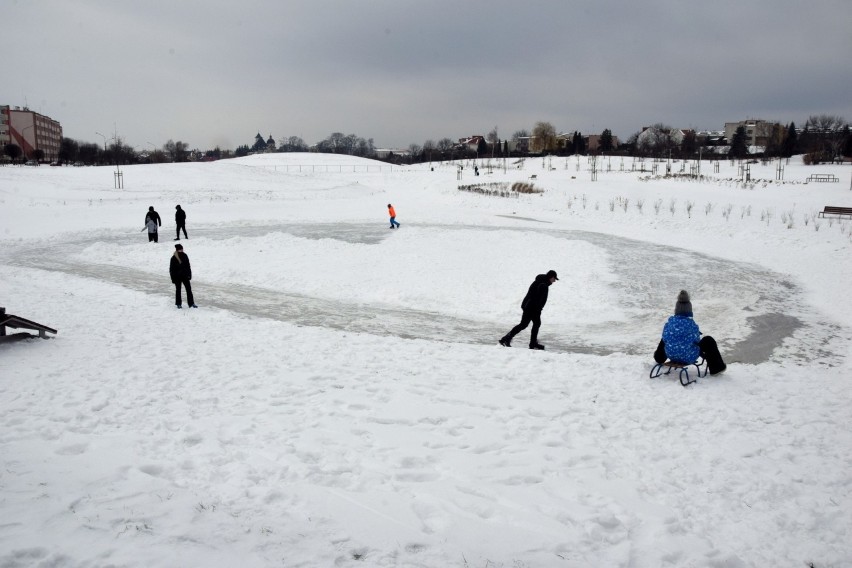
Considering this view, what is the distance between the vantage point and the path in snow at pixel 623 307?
1160 centimetres

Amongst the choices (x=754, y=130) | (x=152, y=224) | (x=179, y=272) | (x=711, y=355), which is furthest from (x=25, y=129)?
(x=754, y=130)

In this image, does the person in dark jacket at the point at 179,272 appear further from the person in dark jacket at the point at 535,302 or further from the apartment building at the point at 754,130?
the apartment building at the point at 754,130

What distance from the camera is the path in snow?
11.6m

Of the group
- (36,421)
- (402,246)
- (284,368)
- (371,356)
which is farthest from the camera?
(402,246)

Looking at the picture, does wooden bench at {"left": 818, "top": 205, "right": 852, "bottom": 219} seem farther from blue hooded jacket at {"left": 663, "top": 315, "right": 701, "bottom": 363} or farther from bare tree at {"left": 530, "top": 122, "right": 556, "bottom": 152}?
bare tree at {"left": 530, "top": 122, "right": 556, "bottom": 152}

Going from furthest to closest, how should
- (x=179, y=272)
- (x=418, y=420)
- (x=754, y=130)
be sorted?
(x=754, y=130), (x=179, y=272), (x=418, y=420)

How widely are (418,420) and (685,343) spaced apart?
15.1 ft

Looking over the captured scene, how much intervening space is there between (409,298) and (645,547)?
11.3m

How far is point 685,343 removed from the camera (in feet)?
27.6

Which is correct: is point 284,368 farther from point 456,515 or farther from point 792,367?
point 792,367

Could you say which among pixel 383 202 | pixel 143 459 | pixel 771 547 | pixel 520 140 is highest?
pixel 520 140

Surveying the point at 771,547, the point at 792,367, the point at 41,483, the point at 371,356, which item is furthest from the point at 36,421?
the point at 792,367

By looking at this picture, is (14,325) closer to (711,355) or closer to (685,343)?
(685,343)

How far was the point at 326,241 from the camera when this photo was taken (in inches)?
888
